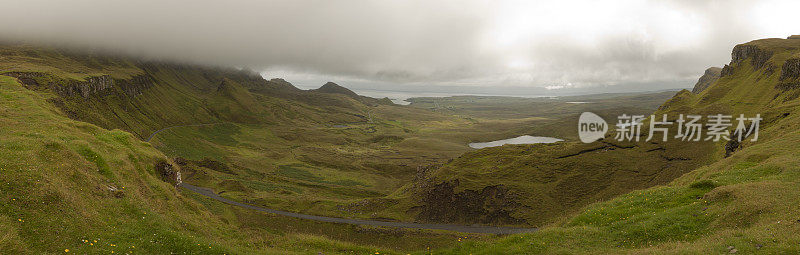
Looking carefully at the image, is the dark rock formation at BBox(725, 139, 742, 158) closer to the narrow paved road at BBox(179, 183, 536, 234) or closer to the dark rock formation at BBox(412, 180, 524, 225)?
the dark rock formation at BBox(412, 180, 524, 225)

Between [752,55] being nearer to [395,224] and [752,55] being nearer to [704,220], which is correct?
[395,224]

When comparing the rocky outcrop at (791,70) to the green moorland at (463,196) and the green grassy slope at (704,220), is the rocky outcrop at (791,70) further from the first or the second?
the green grassy slope at (704,220)

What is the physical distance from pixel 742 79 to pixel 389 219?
531 feet

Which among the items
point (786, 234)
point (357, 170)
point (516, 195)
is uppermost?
point (786, 234)

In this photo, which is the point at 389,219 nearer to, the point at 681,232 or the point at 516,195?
the point at 516,195

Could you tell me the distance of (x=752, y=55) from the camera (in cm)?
15162

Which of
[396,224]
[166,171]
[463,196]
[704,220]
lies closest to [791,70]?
[463,196]

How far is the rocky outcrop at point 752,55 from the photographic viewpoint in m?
141

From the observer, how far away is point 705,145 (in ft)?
277

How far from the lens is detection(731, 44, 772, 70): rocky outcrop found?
463 ft

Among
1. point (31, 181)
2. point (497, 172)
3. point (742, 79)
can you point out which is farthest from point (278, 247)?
point (742, 79)

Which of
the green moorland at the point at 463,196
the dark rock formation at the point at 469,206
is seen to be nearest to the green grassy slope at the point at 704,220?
the green moorland at the point at 463,196

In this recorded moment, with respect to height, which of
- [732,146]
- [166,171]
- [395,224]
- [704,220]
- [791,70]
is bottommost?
[395,224]

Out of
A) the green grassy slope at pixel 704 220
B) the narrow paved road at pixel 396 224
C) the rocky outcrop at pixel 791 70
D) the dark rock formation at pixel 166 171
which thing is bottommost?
the narrow paved road at pixel 396 224
